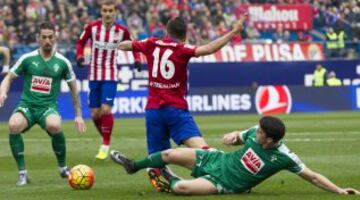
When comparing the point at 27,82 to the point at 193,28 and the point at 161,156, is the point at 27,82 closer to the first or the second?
the point at 161,156

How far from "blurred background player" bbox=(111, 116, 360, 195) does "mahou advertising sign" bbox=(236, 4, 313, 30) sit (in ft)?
103

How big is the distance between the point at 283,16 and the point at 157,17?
6843 mm

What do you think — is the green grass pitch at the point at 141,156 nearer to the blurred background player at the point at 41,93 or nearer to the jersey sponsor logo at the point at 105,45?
the blurred background player at the point at 41,93

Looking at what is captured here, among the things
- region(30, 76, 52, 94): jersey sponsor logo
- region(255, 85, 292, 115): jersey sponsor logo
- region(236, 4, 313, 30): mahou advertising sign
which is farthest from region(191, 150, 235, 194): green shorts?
region(236, 4, 313, 30): mahou advertising sign

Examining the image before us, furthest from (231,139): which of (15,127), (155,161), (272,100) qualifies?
(272,100)

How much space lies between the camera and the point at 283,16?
43781 millimetres

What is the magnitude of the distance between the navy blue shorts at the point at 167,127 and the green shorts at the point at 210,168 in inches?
27.6

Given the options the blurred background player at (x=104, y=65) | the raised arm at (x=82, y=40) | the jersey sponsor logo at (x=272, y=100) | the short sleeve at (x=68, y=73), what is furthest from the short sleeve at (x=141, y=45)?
the jersey sponsor logo at (x=272, y=100)

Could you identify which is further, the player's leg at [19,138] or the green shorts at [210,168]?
the player's leg at [19,138]

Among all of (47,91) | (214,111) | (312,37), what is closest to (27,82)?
(47,91)

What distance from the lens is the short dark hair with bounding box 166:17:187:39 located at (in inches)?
487

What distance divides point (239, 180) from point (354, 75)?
26927mm

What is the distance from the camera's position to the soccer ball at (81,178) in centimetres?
1278

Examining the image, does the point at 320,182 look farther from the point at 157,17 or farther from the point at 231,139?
the point at 157,17
